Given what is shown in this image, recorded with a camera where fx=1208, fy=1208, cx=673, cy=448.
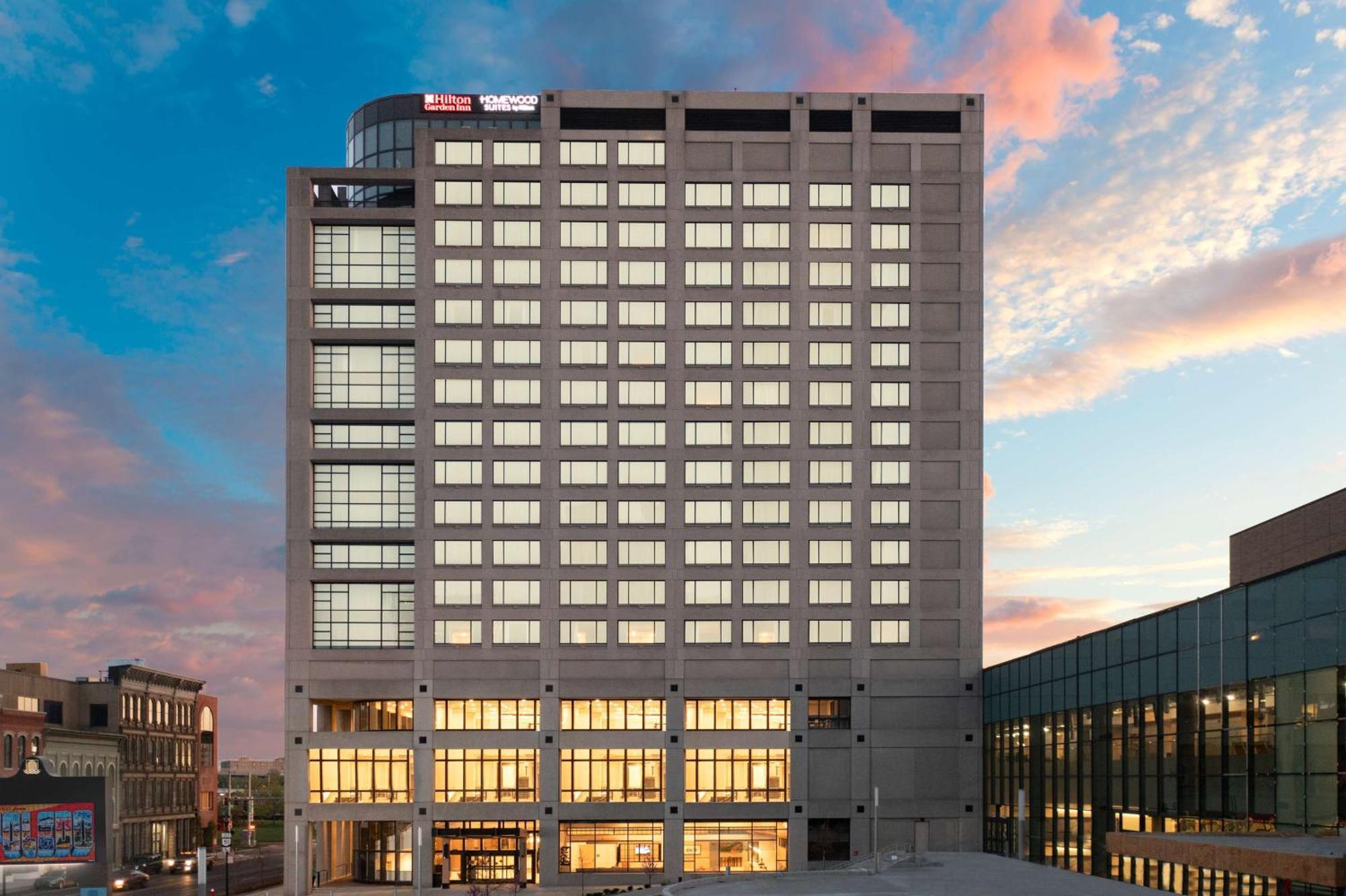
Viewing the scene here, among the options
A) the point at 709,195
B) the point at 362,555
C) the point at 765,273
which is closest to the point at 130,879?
the point at 362,555

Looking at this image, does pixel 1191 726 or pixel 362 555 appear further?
pixel 362 555

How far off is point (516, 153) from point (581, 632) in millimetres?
38682

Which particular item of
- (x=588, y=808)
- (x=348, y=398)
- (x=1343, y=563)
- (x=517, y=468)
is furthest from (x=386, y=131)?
(x=1343, y=563)

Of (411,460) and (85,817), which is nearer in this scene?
(85,817)

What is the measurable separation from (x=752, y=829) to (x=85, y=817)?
152 ft

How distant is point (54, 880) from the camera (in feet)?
230

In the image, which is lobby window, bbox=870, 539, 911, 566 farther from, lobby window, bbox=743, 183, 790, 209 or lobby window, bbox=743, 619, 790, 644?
lobby window, bbox=743, 183, 790, 209

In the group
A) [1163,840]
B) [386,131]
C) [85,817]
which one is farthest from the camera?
[386,131]

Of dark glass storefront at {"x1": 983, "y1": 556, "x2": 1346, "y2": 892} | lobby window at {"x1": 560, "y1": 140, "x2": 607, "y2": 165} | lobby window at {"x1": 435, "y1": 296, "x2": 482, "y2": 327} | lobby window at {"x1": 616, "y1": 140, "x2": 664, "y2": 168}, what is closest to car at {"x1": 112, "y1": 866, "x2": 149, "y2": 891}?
lobby window at {"x1": 435, "y1": 296, "x2": 482, "y2": 327}

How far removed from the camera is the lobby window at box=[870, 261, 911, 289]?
96062 mm

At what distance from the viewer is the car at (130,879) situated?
3974 inches

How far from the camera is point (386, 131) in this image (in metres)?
Result: 119

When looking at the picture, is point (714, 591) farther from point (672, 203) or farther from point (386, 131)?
point (386, 131)

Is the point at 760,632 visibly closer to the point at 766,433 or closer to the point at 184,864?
the point at 766,433
